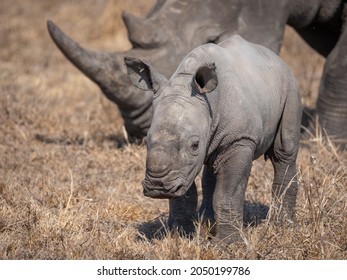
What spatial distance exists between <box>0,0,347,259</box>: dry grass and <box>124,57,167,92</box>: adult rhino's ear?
2.76 ft

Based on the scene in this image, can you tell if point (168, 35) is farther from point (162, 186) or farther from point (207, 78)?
point (162, 186)

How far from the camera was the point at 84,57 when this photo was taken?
7.55m

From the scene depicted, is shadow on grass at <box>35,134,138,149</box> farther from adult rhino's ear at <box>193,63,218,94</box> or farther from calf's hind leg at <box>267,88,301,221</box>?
adult rhino's ear at <box>193,63,218,94</box>

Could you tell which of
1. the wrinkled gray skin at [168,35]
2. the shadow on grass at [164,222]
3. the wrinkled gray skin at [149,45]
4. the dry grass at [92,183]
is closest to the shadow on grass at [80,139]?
the dry grass at [92,183]

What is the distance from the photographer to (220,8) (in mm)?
7746

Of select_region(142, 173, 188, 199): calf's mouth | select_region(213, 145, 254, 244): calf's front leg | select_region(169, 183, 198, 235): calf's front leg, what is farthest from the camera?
select_region(169, 183, 198, 235): calf's front leg

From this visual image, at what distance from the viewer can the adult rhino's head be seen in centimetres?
461

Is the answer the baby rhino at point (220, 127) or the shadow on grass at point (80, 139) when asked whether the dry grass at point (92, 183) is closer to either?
the shadow on grass at point (80, 139)

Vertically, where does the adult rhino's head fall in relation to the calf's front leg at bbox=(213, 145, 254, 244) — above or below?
above

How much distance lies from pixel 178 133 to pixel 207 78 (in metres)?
0.36

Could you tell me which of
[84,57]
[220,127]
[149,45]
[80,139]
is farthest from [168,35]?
[220,127]

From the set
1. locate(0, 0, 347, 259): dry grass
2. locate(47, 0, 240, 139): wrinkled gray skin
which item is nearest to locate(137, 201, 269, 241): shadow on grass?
locate(0, 0, 347, 259): dry grass
